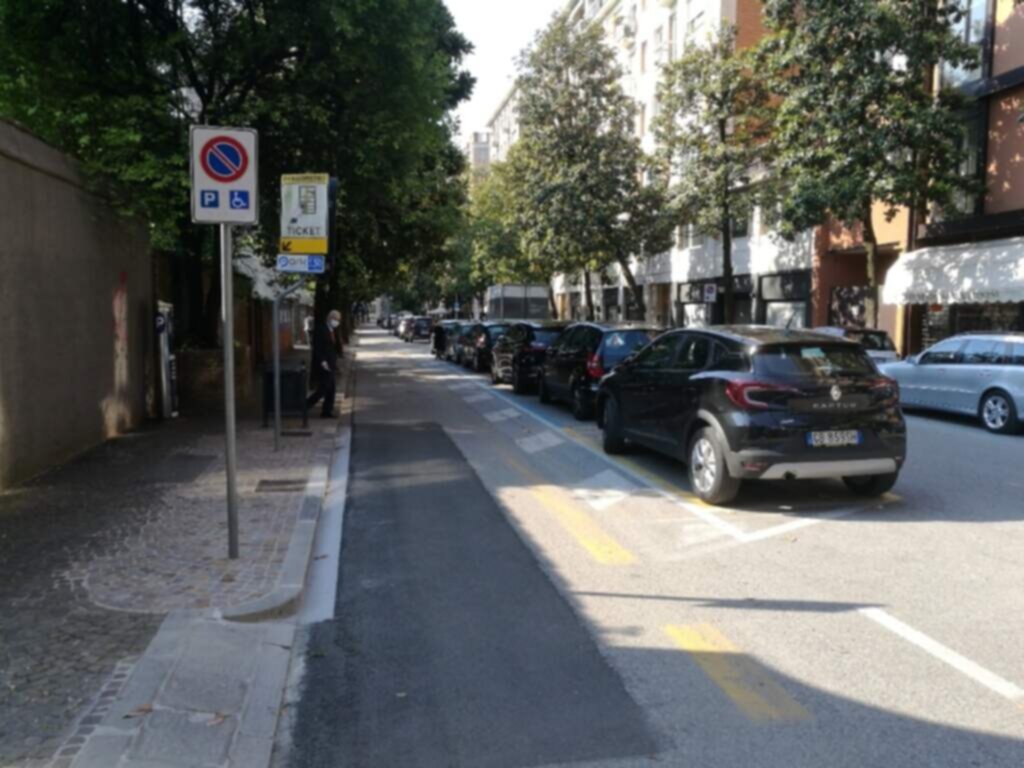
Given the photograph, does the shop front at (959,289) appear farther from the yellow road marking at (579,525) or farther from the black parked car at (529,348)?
the yellow road marking at (579,525)

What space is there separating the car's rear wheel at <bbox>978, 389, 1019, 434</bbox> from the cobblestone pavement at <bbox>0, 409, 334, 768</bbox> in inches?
411

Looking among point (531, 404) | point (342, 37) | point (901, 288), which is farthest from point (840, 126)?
A: point (342, 37)

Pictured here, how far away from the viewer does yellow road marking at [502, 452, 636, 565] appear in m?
6.49

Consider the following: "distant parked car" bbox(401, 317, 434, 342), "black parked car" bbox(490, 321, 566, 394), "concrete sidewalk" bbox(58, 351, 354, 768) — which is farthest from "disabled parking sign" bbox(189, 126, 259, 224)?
"distant parked car" bbox(401, 317, 434, 342)

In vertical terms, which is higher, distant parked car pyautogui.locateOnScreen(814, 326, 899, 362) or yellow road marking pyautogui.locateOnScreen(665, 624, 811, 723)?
distant parked car pyautogui.locateOnScreen(814, 326, 899, 362)

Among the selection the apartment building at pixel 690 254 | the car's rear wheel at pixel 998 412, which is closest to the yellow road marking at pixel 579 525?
the car's rear wheel at pixel 998 412

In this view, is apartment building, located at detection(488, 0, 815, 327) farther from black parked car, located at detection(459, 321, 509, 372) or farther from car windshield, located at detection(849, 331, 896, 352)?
car windshield, located at detection(849, 331, 896, 352)

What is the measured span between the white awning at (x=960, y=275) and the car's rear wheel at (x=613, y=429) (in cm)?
1256

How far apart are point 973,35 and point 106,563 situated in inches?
928

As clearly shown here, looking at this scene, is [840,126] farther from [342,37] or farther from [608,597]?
[608,597]

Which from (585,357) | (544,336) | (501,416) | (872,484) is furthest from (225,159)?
(544,336)

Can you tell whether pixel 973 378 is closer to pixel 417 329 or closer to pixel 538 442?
pixel 538 442

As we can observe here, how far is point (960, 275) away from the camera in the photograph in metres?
20.6

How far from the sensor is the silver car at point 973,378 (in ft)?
43.8
